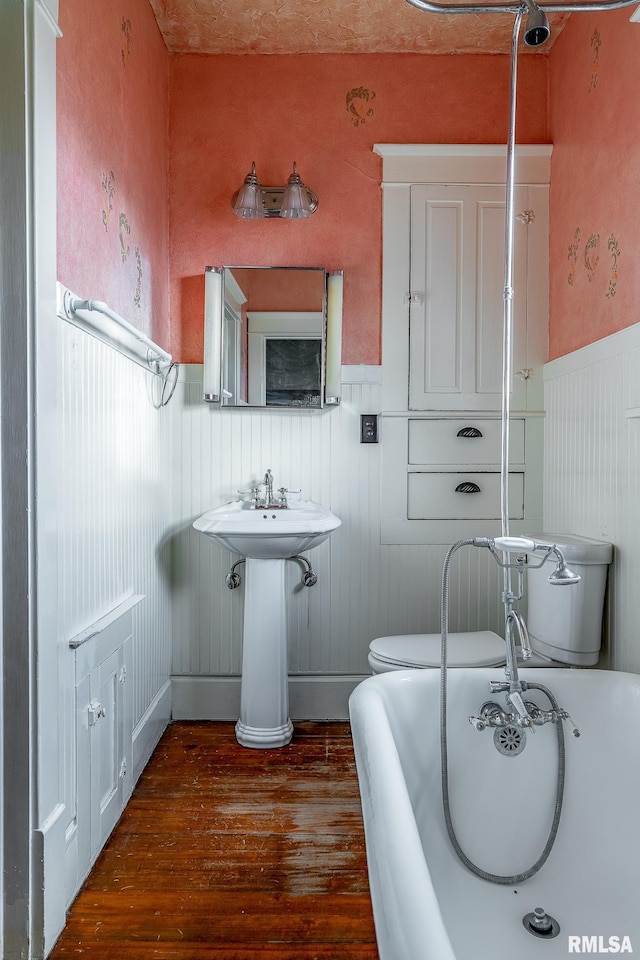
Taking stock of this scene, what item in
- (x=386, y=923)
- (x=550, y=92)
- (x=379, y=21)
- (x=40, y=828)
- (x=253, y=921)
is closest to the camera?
(x=386, y=923)

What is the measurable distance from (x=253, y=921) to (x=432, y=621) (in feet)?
4.36

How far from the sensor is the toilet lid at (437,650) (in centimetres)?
196

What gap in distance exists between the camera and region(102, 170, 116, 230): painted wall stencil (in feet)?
5.79

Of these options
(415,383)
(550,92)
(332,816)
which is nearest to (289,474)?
(415,383)

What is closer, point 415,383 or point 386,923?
point 386,923

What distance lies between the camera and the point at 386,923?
0.77 m

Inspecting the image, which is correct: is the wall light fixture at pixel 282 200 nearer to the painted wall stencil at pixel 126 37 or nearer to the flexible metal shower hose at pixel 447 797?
the painted wall stencil at pixel 126 37

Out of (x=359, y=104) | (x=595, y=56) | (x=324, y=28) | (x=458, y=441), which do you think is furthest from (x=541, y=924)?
(x=324, y=28)

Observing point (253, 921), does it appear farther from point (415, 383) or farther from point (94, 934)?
point (415, 383)

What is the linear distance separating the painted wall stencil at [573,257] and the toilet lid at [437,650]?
130 centimetres

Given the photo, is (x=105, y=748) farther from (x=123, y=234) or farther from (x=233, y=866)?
(x=123, y=234)

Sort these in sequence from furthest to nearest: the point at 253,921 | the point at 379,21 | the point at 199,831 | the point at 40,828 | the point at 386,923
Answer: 1. the point at 379,21
2. the point at 199,831
3. the point at 253,921
4. the point at 40,828
5. the point at 386,923

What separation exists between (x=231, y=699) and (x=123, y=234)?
1.75 metres

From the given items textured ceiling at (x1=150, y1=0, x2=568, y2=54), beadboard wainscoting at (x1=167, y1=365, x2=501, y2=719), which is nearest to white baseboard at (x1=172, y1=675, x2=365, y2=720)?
beadboard wainscoting at (x1=167, y1=365, x2=501, y2=719)
